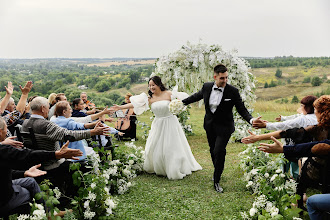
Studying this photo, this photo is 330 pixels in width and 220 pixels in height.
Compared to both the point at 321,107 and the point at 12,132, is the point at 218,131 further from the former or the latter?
the point at 12,132

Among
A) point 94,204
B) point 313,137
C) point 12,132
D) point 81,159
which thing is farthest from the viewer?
point 12,132

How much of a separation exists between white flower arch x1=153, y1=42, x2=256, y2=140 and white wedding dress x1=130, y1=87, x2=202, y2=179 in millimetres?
2921

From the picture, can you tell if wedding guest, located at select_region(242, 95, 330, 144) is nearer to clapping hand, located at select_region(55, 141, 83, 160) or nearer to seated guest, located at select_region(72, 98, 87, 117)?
clapping hand, located at select_region(55, 141, 83, 160)

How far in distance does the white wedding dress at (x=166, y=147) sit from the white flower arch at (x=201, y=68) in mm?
2921

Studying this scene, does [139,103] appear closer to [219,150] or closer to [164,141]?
[164,141]

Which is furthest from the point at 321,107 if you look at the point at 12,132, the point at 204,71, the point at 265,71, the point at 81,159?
the point at 265,71

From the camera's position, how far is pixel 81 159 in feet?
15.7

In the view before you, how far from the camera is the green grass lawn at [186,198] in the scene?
14.7 feet

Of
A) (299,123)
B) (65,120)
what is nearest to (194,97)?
(299,123)

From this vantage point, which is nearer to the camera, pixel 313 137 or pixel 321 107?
pixel 321 107

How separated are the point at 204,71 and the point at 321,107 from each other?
6.06 m

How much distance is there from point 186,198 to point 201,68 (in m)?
4.97

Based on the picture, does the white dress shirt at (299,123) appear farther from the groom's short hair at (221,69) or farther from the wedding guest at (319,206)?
the wedding guest at (319,206)

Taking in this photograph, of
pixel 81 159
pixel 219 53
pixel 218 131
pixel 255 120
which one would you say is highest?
pixel 219 53
